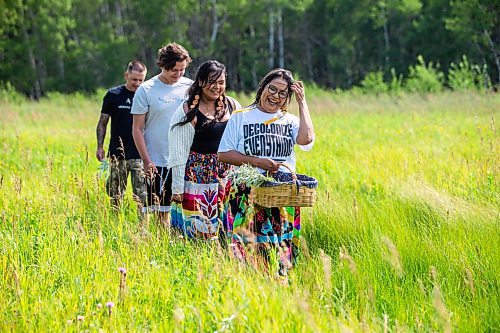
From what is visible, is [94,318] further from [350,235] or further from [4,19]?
[4,19]

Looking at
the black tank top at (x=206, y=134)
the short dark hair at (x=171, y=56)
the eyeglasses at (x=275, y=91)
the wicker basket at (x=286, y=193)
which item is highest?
the short dark hair at (x=171, y=56)

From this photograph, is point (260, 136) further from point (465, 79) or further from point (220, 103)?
point (465, 79)

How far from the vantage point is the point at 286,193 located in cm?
422

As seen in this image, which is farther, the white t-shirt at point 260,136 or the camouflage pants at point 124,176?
the camouflage pants at point 124,176

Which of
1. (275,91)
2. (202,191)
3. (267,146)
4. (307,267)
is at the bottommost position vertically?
(307,267)

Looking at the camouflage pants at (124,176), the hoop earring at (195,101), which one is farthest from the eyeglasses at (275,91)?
the camouflage pants at (124,176)

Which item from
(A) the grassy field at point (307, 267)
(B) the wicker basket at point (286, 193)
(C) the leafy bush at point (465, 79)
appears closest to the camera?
(A) the grassy field at point (307, 267)

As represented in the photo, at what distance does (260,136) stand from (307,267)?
3.19 ft

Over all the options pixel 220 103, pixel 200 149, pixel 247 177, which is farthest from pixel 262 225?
pixel 220 103

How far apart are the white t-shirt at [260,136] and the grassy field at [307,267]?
678mm

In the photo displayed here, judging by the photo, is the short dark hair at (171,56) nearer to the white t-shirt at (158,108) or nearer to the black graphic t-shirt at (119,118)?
the white t-shirt at (158,108)

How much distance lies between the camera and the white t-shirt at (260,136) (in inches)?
183

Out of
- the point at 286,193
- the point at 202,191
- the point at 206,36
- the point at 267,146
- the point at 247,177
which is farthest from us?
the point at 206,36

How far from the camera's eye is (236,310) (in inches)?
129
